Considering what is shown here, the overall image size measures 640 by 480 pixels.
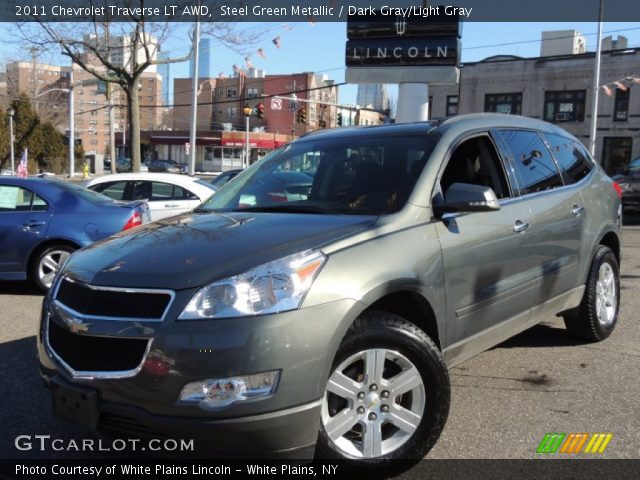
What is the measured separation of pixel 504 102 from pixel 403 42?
2448 centimetres

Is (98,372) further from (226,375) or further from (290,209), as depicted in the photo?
(290,209)

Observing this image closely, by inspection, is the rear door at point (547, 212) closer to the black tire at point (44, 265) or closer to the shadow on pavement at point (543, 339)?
the shadow on pavement at point (543, 339)

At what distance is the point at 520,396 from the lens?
4.12 metres

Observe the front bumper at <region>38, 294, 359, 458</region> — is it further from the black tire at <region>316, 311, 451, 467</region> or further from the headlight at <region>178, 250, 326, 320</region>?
the black tire at <region>316, 311, 451, 467</region>

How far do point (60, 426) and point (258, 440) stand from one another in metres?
1.70

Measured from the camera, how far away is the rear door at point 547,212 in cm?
429

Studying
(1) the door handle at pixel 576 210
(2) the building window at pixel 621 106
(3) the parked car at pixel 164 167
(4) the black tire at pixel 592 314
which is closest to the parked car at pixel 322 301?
(1) the door handle at pixel 576 210

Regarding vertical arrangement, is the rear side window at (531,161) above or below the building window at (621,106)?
below

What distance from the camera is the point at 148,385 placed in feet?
8.47

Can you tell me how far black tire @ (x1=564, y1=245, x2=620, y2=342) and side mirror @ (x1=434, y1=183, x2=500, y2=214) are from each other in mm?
2035

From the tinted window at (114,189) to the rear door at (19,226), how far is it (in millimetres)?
3092

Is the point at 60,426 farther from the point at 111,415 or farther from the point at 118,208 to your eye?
the point at 118,208

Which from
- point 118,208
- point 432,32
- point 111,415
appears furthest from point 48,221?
point 432,32

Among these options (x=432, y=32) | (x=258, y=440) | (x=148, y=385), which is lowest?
(x=258, y=440)
